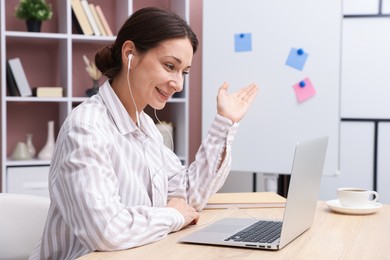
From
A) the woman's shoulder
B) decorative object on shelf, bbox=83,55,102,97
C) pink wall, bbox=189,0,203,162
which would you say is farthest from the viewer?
pink wall, bbox=189,0,203,162

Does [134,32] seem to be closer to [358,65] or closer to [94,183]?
[94,183]

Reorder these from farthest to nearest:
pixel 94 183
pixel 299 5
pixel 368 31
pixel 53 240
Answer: pixel 368 31, pixel 299 5, pixel 53 240, pixel 94 183

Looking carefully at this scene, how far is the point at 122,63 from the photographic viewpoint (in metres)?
1.64

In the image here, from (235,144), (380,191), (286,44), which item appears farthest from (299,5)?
(380,191)

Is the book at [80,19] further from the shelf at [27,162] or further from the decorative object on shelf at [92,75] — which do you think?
the shelf at [27,162]

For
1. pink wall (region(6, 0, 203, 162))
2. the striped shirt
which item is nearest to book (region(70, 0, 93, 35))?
pink wall (region(6, 0, 203, 162))

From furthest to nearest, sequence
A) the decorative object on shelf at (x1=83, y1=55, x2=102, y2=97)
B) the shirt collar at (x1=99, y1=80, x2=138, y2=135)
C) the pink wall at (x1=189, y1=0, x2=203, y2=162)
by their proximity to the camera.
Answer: the pink wall at (x1=189, y1=0, x2=203, y2=162) → the decorative object on shelf at (x1=83, y1=55, x2=102, y2=97) → the shirt collar at (x1=99, y1=80, x2=138, y2=135)

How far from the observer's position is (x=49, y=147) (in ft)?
10.8

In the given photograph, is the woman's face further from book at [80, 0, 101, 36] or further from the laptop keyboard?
book at [80, 0, 101, 36]

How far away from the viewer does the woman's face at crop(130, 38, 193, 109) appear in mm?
1581

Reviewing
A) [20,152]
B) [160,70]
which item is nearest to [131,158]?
[160,70]

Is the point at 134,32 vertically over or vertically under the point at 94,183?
over

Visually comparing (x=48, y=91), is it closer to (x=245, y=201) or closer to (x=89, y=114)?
(x=245, y=201)

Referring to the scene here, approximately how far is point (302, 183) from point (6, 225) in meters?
0.84
